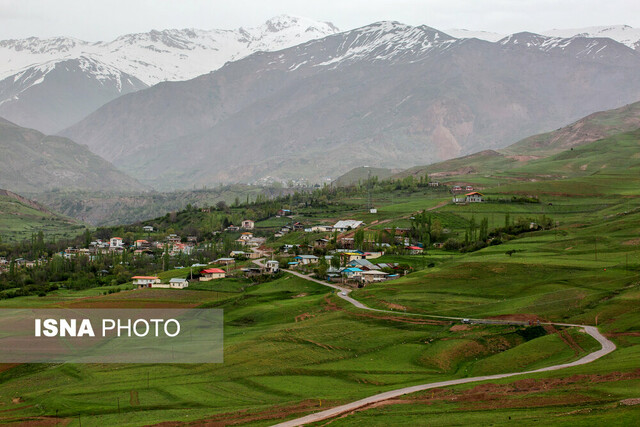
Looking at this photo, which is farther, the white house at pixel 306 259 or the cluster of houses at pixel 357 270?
the white house at pixel 306 259

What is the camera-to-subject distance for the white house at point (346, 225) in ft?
581

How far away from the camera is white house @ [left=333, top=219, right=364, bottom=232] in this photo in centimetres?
17700

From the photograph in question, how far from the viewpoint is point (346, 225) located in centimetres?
17875

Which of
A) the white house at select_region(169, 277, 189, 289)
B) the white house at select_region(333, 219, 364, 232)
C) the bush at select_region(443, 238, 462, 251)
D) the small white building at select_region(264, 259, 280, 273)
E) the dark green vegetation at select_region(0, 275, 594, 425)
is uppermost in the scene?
the white house at select_region(333, 219, 364, 232)

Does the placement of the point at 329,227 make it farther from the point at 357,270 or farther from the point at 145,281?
the point at 357,270

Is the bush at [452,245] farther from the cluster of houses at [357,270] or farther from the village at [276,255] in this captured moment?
the cluster of houses at [357,270]

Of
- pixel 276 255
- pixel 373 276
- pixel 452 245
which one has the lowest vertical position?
pixel 373 276

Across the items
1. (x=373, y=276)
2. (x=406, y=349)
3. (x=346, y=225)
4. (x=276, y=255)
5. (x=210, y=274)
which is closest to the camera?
(x=406, y=349)

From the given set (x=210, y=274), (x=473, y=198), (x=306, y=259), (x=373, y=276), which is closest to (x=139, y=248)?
(x=306, y=259)

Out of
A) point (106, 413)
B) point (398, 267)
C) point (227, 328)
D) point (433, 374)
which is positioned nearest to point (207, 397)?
point (106, 413)

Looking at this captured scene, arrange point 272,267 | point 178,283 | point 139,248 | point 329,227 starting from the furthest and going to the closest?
point 139,248, point 329,227, point 272,267, point 178,283

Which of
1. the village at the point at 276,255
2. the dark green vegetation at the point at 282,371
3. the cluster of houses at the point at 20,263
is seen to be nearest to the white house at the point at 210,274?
the village at the point at 276,255

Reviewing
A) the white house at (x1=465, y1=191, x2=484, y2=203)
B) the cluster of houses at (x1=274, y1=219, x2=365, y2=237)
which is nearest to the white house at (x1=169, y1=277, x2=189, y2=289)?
the cluster of houses at (x1=274, y1=219, x2=365, y2=237)

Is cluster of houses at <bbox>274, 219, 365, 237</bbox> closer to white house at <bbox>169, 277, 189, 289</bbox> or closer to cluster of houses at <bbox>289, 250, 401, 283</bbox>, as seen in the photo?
cluster of houses at <bbox>289, 250, 401, 283</bbox>
